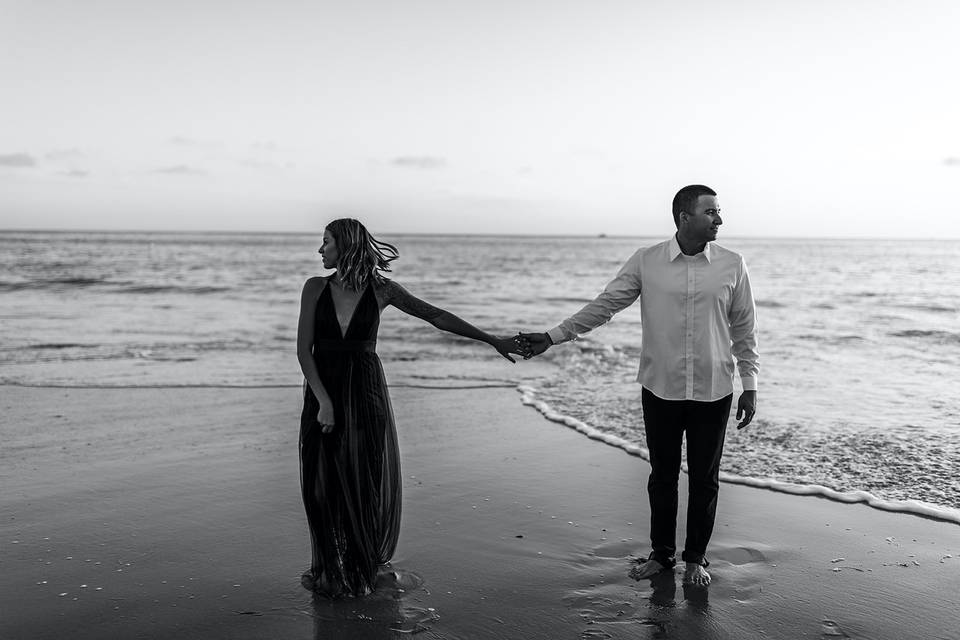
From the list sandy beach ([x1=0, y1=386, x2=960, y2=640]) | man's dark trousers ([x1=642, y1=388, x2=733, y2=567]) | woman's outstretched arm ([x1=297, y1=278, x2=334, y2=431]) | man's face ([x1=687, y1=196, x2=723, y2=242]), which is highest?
man's face ([x1=687, y1=196, x2=723, y2=242])

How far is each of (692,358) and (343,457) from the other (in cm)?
184

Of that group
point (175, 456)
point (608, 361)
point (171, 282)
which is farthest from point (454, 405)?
point (171, 282)

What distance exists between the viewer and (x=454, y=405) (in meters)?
8.70

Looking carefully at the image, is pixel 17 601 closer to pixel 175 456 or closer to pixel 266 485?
pixel 266 485

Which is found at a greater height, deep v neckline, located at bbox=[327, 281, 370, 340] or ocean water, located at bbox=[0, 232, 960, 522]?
deep v neckline, located at bbox=[327, 281, 370, 340]

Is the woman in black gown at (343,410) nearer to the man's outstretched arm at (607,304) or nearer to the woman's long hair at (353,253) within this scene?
the woman's long hair at (353,253)

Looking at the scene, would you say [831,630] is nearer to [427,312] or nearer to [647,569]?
[647,569]

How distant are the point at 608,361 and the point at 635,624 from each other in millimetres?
8948

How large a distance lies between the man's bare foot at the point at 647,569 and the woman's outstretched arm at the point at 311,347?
5.86 feet

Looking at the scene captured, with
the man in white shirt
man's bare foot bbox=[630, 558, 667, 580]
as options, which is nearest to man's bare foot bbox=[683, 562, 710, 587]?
the man in white shirt

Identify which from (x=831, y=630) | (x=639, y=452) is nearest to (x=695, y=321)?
(x=831, y=630)

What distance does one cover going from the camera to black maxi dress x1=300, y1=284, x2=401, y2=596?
385cm

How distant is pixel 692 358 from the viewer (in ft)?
13.1

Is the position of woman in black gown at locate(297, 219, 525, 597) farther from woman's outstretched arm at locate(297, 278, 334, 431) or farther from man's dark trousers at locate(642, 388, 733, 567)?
man's dark trousers at locate(642, 388, 733, 567)
